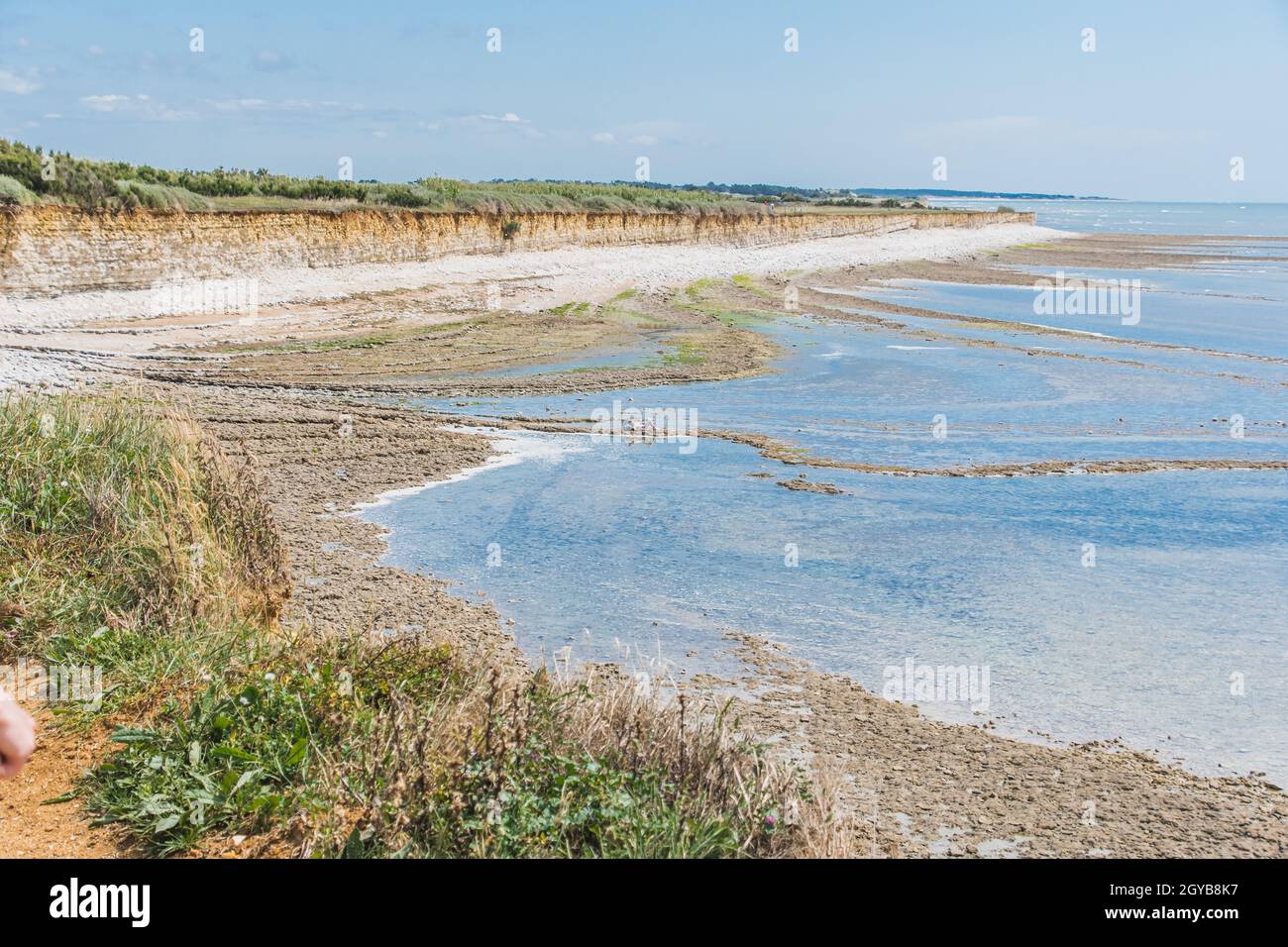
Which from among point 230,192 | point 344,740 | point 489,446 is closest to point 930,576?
point 344,740

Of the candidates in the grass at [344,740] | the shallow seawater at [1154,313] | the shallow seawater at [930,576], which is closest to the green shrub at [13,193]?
the shallow seawater at [930,576]

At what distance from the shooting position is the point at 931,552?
991 cm

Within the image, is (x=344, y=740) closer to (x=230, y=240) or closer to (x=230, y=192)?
(x=230, y=240)

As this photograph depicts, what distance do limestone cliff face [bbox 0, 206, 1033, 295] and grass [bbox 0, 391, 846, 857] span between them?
19.0 m

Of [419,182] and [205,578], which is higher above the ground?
[419,182]

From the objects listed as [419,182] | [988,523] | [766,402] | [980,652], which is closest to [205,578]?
[980,652]

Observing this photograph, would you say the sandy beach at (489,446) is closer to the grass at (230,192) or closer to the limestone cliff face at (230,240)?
the limestone cliff face at (230,240)

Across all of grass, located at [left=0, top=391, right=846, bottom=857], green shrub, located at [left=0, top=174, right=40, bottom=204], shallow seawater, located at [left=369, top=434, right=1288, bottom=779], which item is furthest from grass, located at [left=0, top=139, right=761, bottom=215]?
grass, located at [left=0, top=391, right=846, bottom=857]

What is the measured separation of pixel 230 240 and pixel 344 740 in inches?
1004

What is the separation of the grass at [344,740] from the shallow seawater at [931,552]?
63.6 inches

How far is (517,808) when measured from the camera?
4.21 metres

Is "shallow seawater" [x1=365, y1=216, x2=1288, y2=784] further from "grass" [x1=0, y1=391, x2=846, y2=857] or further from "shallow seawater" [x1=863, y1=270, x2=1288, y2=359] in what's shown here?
"shallow seawater" [x1=863, y1=270, x2=1288, y2=359]
